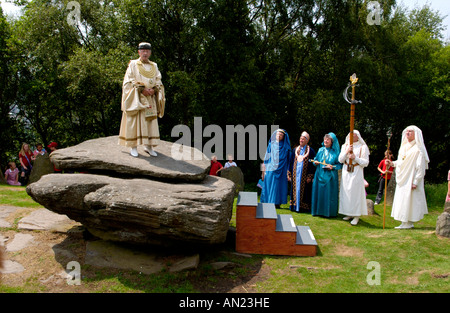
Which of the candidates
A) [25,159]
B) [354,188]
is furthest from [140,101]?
[25,159]

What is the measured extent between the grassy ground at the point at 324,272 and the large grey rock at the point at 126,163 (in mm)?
1409

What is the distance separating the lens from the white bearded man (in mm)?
7098

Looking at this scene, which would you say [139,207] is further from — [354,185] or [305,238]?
[354,185]

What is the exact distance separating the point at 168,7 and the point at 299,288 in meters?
13.4

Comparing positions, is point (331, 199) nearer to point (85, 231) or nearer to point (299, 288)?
point (299, 288)

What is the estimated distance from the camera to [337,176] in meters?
9.38

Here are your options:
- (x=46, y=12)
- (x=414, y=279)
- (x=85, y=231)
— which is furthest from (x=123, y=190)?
(x=46, y=12)

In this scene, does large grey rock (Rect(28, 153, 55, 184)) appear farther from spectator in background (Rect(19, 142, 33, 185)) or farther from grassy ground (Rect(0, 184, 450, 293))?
grassy ground (Rect(0, 184, 450, 293))

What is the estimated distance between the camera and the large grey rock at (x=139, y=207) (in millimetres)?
5613

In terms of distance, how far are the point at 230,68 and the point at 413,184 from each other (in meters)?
10.2

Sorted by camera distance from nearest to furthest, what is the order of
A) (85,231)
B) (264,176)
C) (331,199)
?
(85,231) < (331,199) < (264,176)

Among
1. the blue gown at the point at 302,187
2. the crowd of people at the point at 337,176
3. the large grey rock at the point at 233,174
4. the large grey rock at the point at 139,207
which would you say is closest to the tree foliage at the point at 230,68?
the large grey rock at the point at 233,174

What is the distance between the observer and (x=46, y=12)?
654 inches

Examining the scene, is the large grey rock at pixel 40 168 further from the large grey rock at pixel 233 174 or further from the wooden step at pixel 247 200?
the wooden step at pixel 247 200
